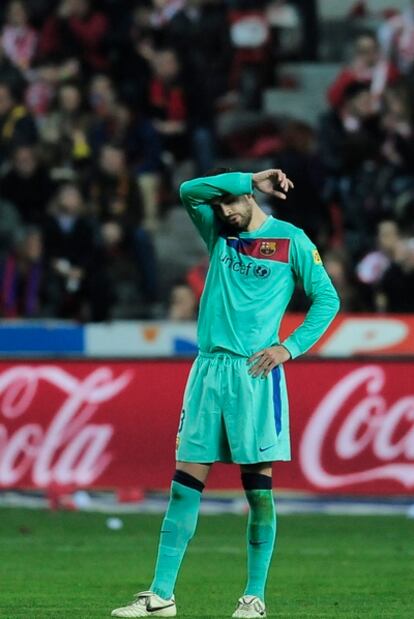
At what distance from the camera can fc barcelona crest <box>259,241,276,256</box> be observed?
31.7 ft

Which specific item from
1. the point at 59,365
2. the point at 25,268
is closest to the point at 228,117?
the point at 25,268

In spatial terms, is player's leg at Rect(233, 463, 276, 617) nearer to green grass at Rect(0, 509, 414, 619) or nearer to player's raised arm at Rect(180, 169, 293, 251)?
green grass at Rect(0, 509, 414, 619)

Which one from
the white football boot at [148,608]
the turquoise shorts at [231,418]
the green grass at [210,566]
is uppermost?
the turquoise shorts at [231,418]

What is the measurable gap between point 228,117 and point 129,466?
27.4 feet

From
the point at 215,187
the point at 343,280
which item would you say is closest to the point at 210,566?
the point at 215,187

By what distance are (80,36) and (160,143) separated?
7.48 feet

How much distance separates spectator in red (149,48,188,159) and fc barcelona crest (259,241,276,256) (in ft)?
44.7

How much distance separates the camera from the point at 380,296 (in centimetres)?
1967

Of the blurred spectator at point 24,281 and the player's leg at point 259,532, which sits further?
the blurred spectator at point 24,281

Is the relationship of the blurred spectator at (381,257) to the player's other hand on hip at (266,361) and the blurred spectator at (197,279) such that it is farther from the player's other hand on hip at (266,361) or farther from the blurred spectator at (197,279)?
→ the player's other hand on hip at (266,361)

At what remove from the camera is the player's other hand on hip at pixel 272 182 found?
9.53 meters

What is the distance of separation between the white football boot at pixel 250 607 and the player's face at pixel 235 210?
71.7 inches

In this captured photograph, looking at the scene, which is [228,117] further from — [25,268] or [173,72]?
[25,268]

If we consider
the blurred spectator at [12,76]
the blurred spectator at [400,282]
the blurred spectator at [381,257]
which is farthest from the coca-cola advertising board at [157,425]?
the blurred spectator at [12,76]
